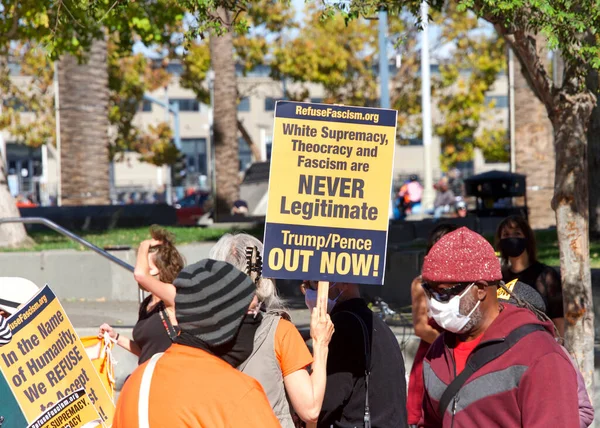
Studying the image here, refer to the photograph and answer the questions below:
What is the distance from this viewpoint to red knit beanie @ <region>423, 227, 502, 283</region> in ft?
11.2

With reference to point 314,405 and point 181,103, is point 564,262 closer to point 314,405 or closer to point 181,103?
point 314,405

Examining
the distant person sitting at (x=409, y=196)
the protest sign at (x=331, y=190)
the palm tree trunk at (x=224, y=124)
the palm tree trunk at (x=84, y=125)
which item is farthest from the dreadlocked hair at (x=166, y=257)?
the distant person sitting at (x=409, y=196)

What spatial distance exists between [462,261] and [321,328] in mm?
929

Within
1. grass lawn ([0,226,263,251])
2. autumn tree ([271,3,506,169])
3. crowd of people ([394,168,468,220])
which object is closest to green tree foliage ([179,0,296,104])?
autumn tree ([271,3,506,169])

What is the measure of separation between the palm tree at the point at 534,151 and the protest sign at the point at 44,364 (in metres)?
15.9

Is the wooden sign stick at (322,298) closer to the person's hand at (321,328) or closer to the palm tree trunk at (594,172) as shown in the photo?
the person's hand at (321,328)

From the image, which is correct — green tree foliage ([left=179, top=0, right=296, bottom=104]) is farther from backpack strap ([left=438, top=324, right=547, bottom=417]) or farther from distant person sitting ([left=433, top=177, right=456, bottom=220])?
backpack strap ([left=438, top=324, right=547, bottom=417])

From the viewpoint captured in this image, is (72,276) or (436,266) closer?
(436,266)

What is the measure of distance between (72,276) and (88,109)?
6.91 meters

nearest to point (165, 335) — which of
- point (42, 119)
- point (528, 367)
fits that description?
point (528, 367)

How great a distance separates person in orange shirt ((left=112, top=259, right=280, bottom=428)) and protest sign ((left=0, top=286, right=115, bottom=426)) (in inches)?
54.2

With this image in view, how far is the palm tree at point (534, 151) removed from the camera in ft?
64.6

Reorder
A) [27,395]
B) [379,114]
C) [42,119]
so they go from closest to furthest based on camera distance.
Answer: [27,395], [379,114], [42,119]

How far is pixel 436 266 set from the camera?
3.47 metres
